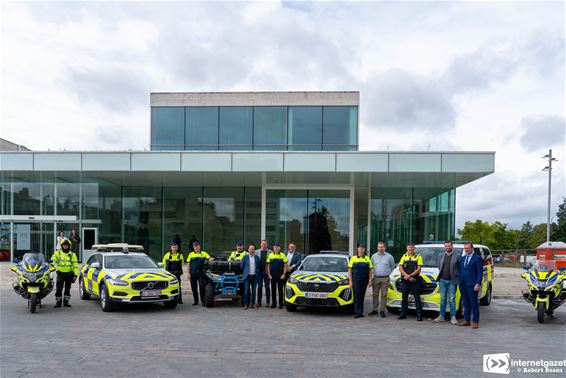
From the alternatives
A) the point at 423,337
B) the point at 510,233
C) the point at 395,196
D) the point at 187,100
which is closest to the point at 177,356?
the point at 423,337

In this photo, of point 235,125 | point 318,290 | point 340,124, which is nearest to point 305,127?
point 340,124

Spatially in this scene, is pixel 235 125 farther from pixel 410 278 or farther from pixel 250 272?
pixel 410 278

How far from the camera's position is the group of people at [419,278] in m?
10.3

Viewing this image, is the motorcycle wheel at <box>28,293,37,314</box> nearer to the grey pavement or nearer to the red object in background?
the grey pavement

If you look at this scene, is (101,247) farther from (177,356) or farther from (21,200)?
(21,200)

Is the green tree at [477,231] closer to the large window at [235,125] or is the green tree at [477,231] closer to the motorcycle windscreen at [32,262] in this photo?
the large window at [235,125]

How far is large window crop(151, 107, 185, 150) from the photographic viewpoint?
3103 centimetres

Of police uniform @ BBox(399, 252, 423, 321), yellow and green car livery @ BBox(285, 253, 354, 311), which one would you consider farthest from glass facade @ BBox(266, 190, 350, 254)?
police uniform @ BBox(399, 252, 423, 321)

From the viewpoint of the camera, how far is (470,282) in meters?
10.3

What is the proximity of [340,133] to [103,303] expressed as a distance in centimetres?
2053

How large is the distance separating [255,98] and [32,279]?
2102cm

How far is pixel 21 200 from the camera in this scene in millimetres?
26391

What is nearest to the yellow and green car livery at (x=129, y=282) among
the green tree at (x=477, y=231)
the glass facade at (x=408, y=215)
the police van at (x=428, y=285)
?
the police van at (x=428, y=285)

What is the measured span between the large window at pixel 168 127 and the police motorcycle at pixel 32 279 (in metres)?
19.7
